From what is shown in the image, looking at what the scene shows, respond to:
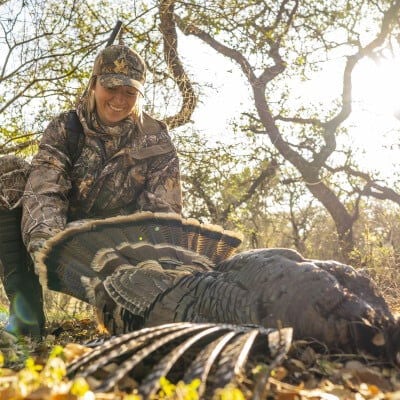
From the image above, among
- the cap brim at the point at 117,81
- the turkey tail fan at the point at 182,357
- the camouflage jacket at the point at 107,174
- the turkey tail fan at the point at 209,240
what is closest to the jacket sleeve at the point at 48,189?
the camouflage jacket at the point at 107,174

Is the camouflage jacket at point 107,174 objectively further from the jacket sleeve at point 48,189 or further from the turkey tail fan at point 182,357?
the turkey tail fan at point 182,357

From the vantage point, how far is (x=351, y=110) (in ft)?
48.5

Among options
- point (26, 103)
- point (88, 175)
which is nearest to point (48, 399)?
point (88, 175)

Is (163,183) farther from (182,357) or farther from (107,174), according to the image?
(182,357)

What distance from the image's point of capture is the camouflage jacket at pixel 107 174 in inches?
187

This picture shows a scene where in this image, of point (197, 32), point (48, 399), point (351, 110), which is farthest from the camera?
point (351, 110)

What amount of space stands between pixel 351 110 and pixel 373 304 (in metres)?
12.3

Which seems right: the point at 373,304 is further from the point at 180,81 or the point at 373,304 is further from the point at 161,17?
the point at 161,17

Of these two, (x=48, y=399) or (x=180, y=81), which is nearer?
(x=48, y=399)

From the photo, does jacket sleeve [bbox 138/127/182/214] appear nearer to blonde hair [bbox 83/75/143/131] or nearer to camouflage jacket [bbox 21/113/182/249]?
camouflage jacket [bbox 21/113/182/249]

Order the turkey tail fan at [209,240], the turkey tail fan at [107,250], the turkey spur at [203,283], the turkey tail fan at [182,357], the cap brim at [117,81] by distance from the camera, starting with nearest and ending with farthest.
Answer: the turkey tail fan at [182,357]
the turkey spur at [203,283]
the turkey tail fan at [107,250]
the turkey tail fan at [209,240]
the cap brim at [117,81]

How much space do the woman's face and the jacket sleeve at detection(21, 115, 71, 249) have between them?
1.12 feet

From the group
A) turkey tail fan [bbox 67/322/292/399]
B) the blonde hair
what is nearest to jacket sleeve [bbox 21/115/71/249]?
the blonde hair

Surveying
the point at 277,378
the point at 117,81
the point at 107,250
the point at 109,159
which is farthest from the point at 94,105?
the point at 277,378
